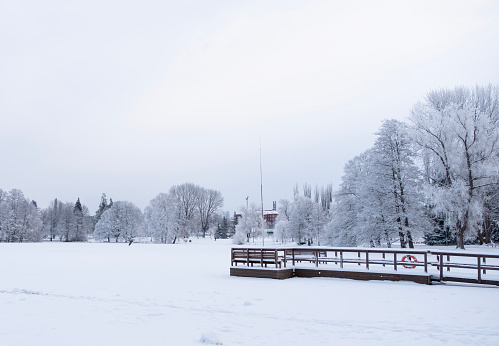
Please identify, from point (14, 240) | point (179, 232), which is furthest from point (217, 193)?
point (14, 240)

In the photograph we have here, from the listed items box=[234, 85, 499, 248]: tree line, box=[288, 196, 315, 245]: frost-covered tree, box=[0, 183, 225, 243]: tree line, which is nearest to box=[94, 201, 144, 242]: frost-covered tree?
box=[0, 183, 225, 243]: tree line

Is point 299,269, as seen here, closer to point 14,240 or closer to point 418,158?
point 418,158

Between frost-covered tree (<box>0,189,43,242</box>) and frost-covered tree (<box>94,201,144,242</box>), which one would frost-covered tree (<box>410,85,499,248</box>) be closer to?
frost-covered tree (<box>94,201,144,242</box>)

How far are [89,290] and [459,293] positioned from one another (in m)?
12.7

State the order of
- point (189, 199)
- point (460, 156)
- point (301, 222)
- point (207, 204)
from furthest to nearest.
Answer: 1. point (207, 204)
2. point (189, 199)
3. point (301, 222)
4. point (460, 156)

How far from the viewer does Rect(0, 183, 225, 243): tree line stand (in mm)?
83750

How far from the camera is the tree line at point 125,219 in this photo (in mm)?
83750

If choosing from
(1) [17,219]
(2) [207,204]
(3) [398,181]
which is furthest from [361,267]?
(2) [207,204]

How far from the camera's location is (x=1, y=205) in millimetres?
84375

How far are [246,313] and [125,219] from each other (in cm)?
9500

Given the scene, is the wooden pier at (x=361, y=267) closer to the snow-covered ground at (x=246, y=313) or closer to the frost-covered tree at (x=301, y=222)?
the snow-covered ground at (x=246, y=313)

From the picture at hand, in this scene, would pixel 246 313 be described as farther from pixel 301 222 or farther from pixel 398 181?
pixel 301 222

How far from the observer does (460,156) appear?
33.8 metres

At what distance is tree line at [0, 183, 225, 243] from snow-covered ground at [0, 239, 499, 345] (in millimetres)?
56742
